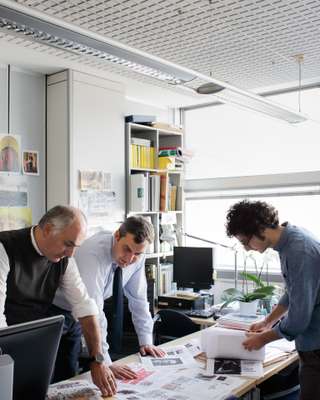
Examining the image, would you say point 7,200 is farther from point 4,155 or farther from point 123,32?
point 123,32

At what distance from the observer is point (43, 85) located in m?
4.18

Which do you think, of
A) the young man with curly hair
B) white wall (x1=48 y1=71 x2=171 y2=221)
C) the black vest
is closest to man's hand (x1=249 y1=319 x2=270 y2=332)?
the young man with curly hair

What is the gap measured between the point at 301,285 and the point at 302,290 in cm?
2

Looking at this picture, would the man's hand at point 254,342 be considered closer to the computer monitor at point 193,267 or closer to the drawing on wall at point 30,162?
the computer monitor at point 193,267

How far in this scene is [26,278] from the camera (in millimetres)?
2242

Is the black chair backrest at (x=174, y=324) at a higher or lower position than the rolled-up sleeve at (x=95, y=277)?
lower

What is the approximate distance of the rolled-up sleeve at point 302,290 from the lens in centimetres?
201

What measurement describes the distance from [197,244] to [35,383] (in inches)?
158

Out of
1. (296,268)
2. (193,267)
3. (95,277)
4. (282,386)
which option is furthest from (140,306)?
(193,267)

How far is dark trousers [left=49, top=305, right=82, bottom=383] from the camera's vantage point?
98.3 inches

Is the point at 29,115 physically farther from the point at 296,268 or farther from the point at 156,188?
the point at 296,268

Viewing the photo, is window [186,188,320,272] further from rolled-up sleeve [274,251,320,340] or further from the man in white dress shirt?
rolled-up sleeve [274,251,320,340]

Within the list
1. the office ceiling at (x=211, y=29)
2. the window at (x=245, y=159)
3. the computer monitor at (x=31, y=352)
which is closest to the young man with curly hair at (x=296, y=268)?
the computer monitor at (x=31, y=352)

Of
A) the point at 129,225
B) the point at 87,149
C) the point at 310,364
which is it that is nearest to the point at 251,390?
the point at 310,364
